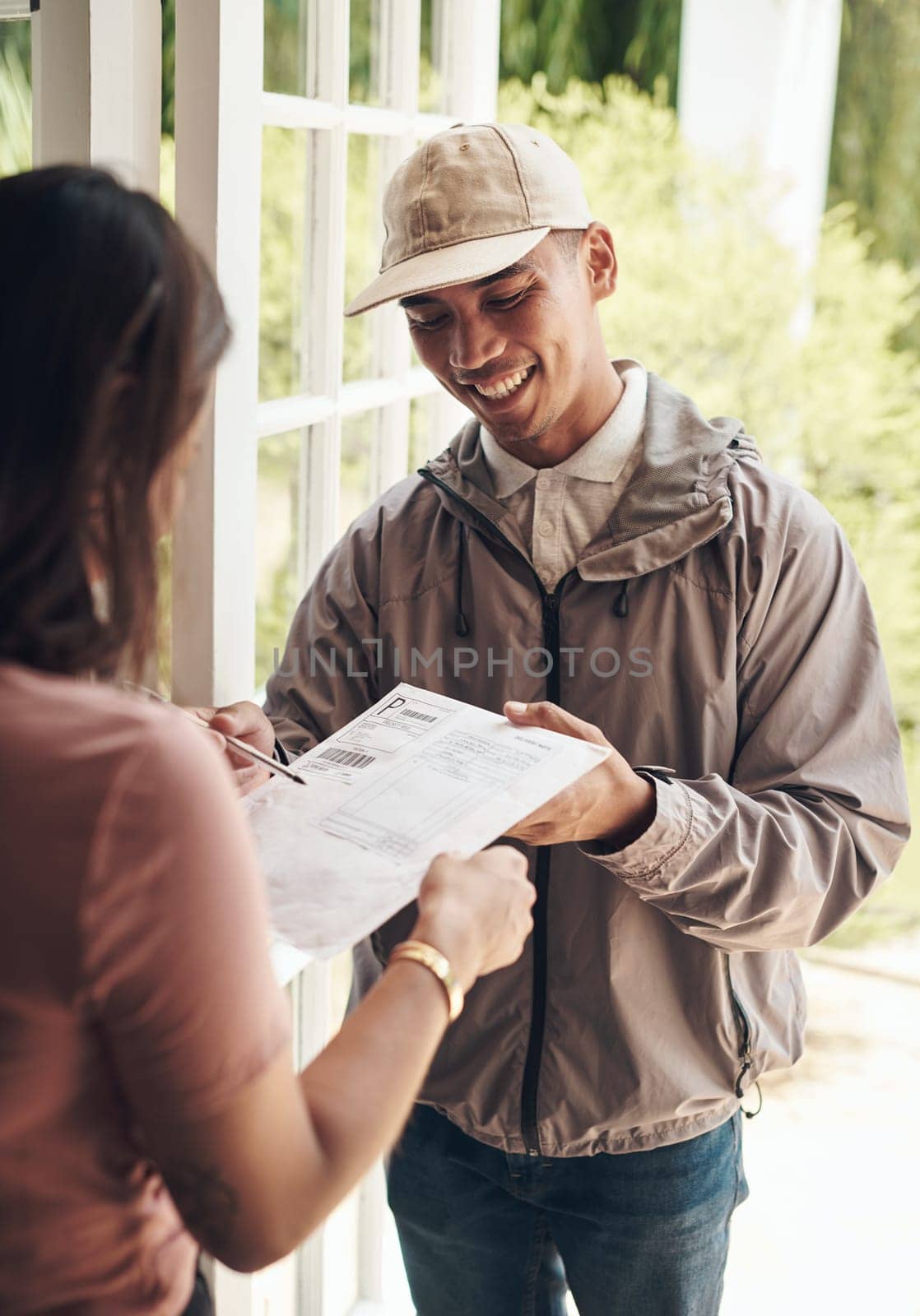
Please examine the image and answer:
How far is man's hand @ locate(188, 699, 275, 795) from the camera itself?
1350 millimetres

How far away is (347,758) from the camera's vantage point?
1.24m

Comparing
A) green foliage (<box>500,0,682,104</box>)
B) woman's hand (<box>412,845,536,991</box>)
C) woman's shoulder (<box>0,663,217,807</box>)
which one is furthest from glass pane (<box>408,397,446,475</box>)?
green foliage (<box>500,0,682,104</box>)

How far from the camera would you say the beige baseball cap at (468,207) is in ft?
4.53

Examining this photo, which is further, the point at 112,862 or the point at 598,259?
the point at 598,259

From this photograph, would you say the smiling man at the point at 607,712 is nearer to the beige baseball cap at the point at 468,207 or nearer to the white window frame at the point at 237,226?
the beige baseball cap at the point at 468,207

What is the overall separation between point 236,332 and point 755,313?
2662mm

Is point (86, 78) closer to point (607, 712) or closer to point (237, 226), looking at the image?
point (237, 226)

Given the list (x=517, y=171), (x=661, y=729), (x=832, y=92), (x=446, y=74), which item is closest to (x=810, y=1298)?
(x=661, y=729)

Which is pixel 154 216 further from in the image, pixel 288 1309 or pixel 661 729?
pixel 288 1309

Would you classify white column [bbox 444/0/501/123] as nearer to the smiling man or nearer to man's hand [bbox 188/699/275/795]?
A: the smiling man

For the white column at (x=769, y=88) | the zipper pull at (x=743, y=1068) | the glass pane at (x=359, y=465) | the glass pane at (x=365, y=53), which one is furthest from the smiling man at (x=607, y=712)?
the white column at (x=769, y=88)

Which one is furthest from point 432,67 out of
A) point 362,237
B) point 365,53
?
point 362,237

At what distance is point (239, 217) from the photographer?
145 cm

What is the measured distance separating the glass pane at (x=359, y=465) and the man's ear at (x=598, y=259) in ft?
2.16
